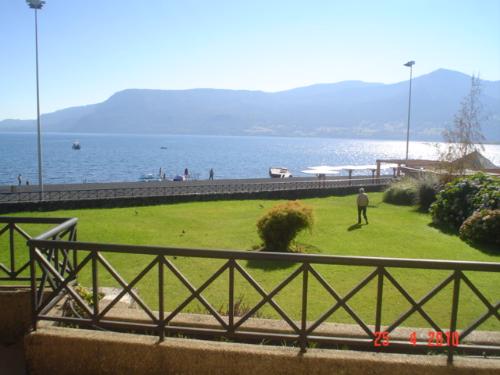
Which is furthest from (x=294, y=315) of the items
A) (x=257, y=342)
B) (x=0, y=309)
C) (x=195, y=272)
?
(x=0, y=309)

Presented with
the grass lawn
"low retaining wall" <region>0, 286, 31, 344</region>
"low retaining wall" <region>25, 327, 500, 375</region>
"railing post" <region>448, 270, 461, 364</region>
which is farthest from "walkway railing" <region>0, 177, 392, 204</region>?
"railing post" <region>448, 270, 461, 364</region>

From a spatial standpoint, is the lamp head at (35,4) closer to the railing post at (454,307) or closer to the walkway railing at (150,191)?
the walkway railing at (150,191)

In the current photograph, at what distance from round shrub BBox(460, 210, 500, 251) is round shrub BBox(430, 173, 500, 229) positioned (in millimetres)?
990

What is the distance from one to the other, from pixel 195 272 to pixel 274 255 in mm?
6387

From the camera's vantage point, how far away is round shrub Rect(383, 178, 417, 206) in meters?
22.2

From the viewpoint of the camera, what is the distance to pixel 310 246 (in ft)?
42.0

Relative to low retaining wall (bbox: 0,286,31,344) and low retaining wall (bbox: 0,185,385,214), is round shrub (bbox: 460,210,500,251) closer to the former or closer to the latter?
low retaining wall (bbox: 0,185,385,214)

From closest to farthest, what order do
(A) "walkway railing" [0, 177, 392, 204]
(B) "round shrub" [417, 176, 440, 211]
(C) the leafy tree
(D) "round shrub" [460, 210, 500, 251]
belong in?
(D) "round shrub" [460, 210, 500, 251] < (B) "round shrub" [417, 176, 440, 211] < (A) "walkway railing" [0, 177, 392, 204] < (C) the leafy tree

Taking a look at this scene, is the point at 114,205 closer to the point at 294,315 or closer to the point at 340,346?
the point at 294,315

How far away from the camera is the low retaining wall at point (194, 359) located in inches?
153

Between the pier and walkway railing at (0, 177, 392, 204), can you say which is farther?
walkway railing at (0, 177, 392, 204)

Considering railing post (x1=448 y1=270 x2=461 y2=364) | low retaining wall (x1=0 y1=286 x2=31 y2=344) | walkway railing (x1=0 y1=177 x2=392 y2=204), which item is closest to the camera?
railing post (x1=448 y1=270 x2=461 y2=364)

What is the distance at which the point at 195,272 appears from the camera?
9.95 meters

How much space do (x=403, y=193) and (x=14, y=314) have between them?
20.9m
